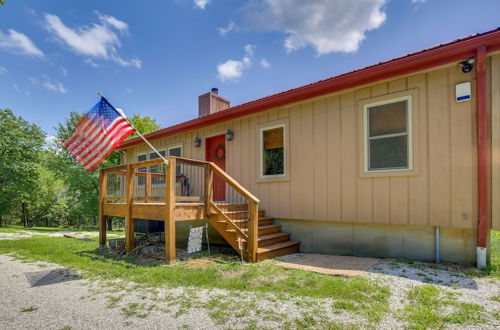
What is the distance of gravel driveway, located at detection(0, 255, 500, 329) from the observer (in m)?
2.46

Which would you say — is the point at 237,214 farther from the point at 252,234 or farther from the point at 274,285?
the point at 274,285

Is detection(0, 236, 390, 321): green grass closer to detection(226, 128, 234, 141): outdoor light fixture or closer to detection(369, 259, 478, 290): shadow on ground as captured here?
detection(369, 259, 478, 290): shadow on ground

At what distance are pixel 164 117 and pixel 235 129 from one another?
1996 centimetres

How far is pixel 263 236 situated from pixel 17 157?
707 inches

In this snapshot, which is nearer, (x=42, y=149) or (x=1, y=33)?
(x=1, y=33)

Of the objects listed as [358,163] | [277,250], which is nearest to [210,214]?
[277,250]

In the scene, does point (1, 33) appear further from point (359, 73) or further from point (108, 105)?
point (359, 73)

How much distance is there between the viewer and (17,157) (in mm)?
16500

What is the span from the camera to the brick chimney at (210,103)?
338 inches

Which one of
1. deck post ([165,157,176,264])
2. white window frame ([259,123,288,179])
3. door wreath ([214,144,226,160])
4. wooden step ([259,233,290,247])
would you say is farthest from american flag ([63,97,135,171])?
wooden step ([259,233,290,247])

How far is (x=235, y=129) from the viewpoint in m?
7.12

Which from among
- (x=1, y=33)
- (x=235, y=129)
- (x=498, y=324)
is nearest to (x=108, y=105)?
(x=235, y=129)

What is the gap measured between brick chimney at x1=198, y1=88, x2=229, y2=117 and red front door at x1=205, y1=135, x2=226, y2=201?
3.96 feet

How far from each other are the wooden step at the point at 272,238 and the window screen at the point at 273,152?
1.36 metres
